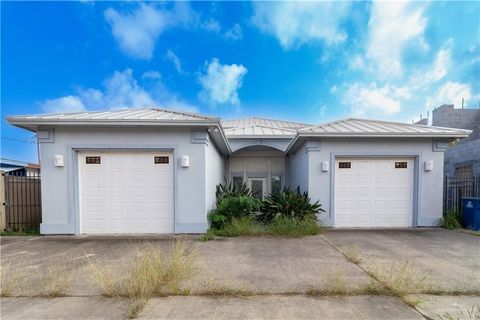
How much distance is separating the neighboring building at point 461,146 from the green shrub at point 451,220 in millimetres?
2696

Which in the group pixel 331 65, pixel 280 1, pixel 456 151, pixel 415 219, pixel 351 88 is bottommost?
pixel 415 219

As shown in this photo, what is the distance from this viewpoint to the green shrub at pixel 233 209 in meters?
6.98

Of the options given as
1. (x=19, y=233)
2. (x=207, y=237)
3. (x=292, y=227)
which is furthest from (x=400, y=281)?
(x=19, y=233)

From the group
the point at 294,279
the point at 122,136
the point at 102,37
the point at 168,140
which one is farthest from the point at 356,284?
the point at 102,37

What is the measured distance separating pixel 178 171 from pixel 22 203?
5.14m

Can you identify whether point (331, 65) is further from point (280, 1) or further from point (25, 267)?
point (25, 267)

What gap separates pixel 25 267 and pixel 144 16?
9.48 meters

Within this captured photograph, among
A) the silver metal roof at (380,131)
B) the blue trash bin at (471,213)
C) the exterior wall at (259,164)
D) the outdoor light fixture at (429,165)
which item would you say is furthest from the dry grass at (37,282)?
the blue trash bin at (471,213)

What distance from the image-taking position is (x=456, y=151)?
11.6m

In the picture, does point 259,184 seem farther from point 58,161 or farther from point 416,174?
point 58,161

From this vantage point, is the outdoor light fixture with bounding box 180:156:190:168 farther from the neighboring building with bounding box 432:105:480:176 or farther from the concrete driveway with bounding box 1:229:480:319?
the neighboring building with bounding box 432:105:480:176

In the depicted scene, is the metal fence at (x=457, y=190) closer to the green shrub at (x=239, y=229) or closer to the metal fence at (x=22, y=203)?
the green shrub at (x=239, y=229)

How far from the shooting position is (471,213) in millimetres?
7320

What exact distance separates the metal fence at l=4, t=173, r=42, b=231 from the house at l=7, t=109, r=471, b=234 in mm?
1186
